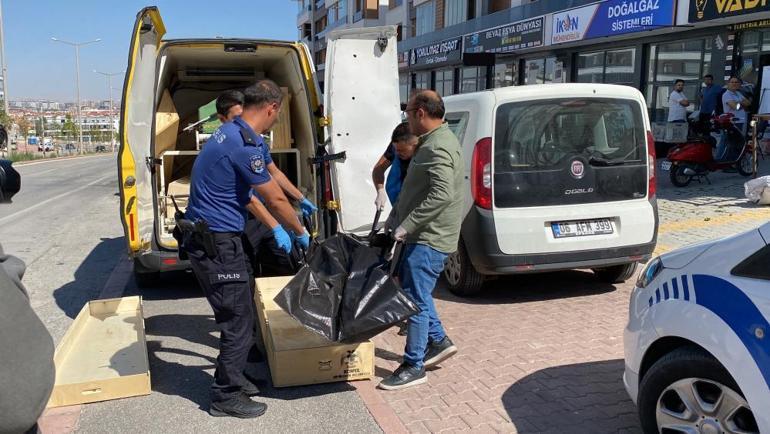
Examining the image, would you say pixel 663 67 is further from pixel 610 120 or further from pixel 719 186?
pixel 610 120

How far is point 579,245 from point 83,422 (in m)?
3.97

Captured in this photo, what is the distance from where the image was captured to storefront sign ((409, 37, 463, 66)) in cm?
2847

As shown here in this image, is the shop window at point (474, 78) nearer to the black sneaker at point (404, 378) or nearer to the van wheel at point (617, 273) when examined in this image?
the van wheel at point (617, 273)

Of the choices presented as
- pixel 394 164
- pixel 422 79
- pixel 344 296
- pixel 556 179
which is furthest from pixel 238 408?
pixel 422 79

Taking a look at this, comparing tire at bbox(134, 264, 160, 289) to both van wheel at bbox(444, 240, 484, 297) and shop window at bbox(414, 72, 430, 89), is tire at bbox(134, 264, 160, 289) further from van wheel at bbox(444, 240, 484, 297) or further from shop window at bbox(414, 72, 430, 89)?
shop window at bbox(414, 72, 430, 89)

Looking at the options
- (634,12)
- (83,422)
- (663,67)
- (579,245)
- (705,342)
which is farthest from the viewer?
(663,67)

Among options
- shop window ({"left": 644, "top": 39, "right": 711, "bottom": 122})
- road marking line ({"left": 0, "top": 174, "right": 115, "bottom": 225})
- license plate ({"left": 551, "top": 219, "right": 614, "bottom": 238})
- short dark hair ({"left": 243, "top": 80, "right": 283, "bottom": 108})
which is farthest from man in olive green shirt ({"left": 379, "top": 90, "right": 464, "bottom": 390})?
shop window ({"left": 644, "top": 39, "right": 711, "bottom": 122})

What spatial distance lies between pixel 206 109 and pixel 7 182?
16.6 feet

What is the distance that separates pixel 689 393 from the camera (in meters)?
2.78

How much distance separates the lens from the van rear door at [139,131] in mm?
Answer: 5062

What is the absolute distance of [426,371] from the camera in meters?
4.28

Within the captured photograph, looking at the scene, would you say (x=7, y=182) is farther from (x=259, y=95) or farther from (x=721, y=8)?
(x=721, y=8)

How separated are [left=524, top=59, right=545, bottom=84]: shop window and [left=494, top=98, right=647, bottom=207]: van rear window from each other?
18592 mm

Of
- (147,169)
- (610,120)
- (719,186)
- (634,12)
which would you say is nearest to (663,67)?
(634,12)
